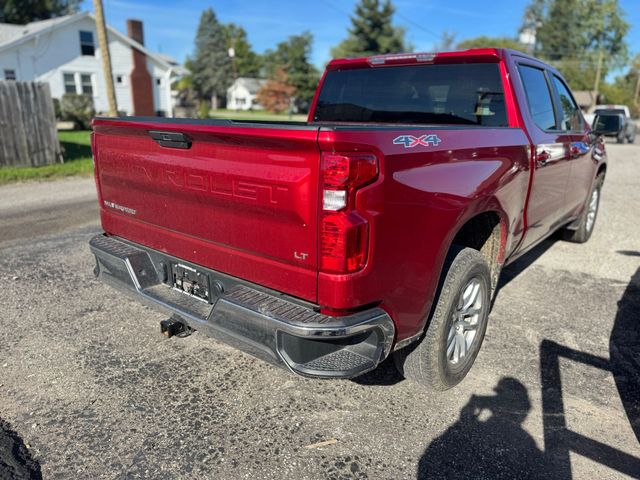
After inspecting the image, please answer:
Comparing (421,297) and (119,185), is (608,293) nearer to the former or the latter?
(421,297)

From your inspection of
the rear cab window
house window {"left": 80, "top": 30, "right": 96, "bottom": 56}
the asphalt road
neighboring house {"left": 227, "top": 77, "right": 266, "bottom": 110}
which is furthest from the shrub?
neighboring house {"left": 227, "top": 77, "right": 266, "bottom": 110}

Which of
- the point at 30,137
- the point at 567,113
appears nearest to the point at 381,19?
the point at 30,137

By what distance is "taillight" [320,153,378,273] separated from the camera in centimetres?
A: 212

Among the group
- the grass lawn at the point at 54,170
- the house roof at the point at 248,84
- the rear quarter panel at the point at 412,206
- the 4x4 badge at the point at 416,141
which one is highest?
the house roof at the point at 248,84

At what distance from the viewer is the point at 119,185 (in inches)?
130

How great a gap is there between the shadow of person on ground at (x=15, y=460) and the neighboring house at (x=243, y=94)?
3512 inches

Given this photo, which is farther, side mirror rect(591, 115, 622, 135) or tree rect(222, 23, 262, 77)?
tree rect(222, 23, 262, 77)

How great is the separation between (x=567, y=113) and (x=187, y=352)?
4073 mm

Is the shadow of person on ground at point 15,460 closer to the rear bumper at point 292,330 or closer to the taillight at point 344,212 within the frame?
the rear bumper at point 292,330

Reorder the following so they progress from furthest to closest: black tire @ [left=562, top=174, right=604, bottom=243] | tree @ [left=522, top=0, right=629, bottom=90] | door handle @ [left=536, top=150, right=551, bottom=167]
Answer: tree @ [left=522, top=0, right=629, bottom=90] < black tire @ [left=562, top=174, right=604, bottom=243] < door handle @ [left=536, top=150, right=551, bottom=167]

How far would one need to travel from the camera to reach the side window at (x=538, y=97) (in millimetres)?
3922

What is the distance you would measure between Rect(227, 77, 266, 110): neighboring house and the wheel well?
3480 inches

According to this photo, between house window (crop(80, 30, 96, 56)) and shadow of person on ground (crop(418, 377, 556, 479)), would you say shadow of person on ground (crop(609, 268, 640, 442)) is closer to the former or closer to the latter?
shadow of person on ground (crop(418, 377, 556, 479))

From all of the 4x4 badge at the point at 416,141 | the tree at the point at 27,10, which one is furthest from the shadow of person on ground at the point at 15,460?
the tree at the point at 27,10
